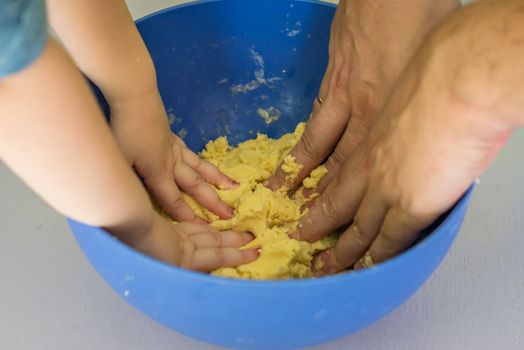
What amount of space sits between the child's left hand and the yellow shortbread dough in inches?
0.7

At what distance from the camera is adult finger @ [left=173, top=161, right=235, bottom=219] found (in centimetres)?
69

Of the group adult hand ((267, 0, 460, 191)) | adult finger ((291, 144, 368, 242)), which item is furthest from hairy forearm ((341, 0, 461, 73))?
adult finger ((291, 144, 368, 242))

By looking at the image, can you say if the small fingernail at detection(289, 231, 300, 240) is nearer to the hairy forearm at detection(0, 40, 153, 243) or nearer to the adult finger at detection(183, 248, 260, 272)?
the adult finger at detection(183, 248, 260, 272)

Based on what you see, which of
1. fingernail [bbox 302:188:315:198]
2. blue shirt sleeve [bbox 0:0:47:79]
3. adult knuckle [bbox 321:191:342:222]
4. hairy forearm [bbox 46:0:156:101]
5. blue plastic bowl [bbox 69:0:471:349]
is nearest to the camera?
blue shirt sleeve [bbox 0:0:47:79]

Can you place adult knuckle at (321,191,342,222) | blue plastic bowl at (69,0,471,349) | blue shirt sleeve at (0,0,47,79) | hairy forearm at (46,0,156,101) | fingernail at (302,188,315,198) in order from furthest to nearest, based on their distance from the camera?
fingernail at (302,188,315,198)
adult knuckle at (321,191,342,222)
hairy forearm at (46,0,156,101)
blue plastic bowl at (69,0,471,349)
blue shirt sleeve at (0,0,47,79)

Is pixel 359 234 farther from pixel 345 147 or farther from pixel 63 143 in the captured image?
pixel 63 143

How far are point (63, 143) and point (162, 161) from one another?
0.85 ft

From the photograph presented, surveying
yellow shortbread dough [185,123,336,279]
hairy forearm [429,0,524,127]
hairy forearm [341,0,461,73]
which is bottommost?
yellow shortbread dough [185,123,336,279]

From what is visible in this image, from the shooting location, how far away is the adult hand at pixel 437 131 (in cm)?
40

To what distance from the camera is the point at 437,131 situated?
444mm

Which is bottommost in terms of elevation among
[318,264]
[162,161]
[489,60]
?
[318,264]

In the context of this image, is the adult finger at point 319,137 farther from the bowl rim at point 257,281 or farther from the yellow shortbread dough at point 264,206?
the bowl rim at point 257,281

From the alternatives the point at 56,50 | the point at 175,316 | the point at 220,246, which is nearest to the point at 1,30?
the point at 56,50

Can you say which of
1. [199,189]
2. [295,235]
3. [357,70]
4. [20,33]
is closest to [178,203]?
[199,189]
